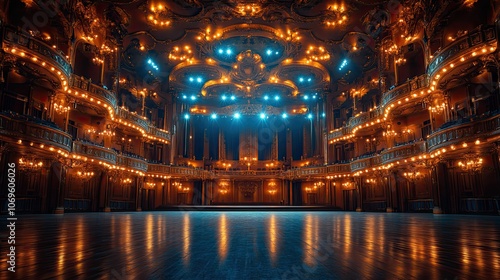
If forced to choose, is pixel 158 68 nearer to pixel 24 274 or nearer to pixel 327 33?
pixel 327 33

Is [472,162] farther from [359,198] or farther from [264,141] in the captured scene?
[264,141]

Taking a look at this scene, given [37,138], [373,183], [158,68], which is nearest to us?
[37,138]

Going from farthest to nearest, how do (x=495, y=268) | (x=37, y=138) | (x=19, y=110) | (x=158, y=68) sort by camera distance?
(x=158, y=68) → (x=19, y=110) → (x=37, y=138) → (x=495, y=268)

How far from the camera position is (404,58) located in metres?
23.4

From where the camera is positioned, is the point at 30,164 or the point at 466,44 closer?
the point at 466,44

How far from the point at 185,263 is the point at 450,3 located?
2179 cm

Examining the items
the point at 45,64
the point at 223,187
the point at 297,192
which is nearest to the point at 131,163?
the point at 45,64

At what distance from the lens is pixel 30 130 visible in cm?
1474

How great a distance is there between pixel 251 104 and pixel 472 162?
2516 centimetres

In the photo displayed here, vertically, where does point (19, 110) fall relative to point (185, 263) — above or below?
above

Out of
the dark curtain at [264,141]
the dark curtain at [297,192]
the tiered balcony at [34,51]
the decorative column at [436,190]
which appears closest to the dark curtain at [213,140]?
the dark curtain at [264,141]

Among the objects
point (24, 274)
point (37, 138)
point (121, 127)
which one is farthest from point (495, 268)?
point (121, 127)

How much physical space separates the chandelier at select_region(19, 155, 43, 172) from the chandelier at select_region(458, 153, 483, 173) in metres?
24.6

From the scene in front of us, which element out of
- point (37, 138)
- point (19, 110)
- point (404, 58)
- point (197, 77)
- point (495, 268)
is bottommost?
point (495, 268)
